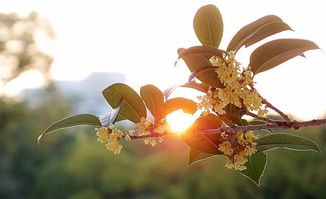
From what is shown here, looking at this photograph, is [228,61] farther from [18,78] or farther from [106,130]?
[18,78]

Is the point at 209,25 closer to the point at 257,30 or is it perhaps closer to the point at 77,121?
the point at 257,30

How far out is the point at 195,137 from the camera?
598 mm

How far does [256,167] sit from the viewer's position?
0.62m

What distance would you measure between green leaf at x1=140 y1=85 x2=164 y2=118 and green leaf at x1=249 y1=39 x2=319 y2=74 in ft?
0.34

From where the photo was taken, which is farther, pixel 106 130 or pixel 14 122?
pixel 14 122

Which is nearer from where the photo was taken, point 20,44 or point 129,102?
point 129,102

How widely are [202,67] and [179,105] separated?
80 mm

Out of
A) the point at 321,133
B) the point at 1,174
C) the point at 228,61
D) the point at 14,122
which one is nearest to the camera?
the point at 228,61

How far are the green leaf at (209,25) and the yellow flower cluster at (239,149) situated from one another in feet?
0.36

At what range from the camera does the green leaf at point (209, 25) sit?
0.59 m

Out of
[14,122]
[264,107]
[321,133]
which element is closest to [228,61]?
[264,107]

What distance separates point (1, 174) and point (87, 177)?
2.02m

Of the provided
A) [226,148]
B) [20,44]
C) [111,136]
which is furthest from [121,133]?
[20,44]

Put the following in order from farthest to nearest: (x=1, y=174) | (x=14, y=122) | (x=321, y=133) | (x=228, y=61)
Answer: (x=14, y=122) → (x=1, y=174) → (x=321, y=133) → (x=228, y=61)
